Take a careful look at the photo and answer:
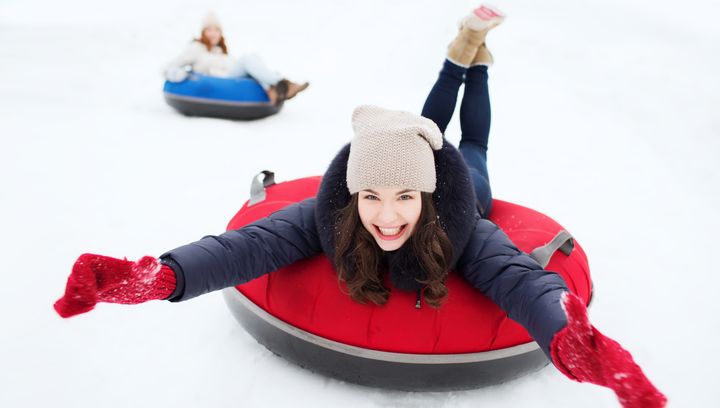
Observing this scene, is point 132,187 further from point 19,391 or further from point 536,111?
point 536,111

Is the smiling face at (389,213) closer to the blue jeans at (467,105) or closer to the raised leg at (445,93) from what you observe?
the blue jeans at (467,105)

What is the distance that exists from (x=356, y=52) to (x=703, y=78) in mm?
4220

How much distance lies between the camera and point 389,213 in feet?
5.22

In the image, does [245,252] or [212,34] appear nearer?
[245,252]

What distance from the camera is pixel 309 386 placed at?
1913 millimetres

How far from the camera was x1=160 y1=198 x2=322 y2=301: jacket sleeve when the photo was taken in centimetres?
156

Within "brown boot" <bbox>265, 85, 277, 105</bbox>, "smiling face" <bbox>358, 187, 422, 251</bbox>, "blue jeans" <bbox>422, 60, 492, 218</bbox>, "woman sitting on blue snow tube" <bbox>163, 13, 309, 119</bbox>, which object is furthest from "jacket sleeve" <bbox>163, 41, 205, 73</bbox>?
"smiling face" <bbox>358, 187, 422, 251</bbox>

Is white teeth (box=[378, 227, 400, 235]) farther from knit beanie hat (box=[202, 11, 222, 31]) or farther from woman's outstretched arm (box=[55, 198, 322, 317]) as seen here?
knit beanie hat (box=[202, 11, 222, 31])

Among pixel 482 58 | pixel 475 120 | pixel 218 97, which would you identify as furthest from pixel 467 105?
pixel 218 97

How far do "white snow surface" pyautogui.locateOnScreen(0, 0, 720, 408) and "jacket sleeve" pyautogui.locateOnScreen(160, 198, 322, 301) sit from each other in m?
0.45

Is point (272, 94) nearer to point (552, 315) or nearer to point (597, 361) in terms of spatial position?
point (552, 315)

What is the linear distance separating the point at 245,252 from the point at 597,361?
102 centimetres

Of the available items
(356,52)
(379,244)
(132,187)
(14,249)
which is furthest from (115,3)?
(379,244)

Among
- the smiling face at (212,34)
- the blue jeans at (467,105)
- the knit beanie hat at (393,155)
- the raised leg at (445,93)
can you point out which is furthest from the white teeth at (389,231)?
the smiling face at (212,34)
